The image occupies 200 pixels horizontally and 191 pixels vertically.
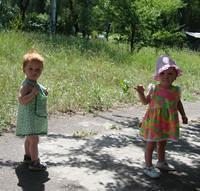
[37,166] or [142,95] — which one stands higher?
[142,95]

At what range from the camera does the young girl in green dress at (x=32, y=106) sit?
5027 millimetres

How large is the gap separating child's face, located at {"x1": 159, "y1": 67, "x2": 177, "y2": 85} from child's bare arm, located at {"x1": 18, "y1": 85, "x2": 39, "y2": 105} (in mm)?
1399

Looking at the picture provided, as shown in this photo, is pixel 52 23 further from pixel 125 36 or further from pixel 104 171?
pixel 104 171

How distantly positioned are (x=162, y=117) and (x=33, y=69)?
152 centimetres

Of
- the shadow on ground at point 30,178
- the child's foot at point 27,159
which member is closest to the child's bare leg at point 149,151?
the shadow on ground at point 30,178

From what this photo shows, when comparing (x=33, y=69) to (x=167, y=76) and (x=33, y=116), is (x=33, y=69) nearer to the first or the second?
(x=33, y=116)

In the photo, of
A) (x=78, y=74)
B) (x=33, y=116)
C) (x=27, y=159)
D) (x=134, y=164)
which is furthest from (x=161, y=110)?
(x=78, y=74)

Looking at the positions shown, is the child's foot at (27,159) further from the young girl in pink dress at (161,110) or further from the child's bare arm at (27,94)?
the young girl in pink dress at (161,110)

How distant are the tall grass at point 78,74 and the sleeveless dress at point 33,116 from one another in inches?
70.3

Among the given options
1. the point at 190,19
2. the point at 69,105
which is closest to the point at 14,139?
the point at 69,105

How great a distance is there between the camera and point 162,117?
213 inches

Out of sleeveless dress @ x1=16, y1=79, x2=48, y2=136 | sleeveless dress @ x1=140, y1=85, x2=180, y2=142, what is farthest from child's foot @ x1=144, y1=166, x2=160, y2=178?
sleeveless dress @ x1=16, y1=79, x2=48, y2=136

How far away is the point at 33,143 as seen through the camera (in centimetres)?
519

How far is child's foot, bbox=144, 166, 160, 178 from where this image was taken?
537 centimetres
